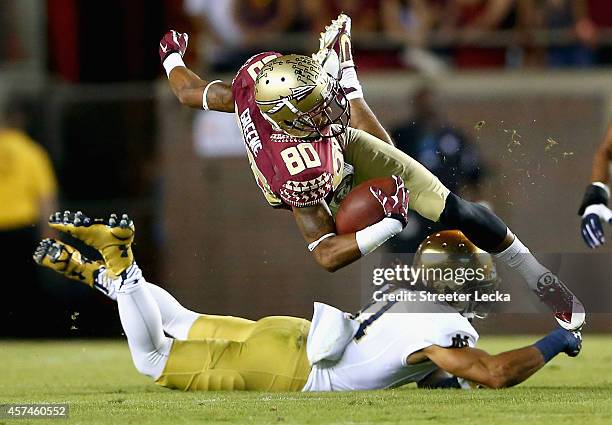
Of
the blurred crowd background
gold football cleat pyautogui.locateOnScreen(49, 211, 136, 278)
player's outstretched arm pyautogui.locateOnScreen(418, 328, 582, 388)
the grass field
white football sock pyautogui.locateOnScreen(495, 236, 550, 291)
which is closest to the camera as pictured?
the grass field

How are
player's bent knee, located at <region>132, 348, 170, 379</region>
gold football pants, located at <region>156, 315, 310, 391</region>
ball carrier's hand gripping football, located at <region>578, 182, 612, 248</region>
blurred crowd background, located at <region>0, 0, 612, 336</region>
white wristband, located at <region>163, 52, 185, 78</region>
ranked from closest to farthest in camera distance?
gold football pants, located at <region>156, 315, 310, 391</region> → player's bent knee, located at <region>132, 348, 170, 379</region> → white wristband, located at <region>163, 52, 185, 78</region> → ball carrier's hand gripping football, located at <region>578, 182, 612, 248</region> → blurred crowd background, located at <region>0, 0, 612, 336</region>

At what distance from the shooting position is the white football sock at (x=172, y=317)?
7.08 meters

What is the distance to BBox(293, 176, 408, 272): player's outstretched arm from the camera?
630cm

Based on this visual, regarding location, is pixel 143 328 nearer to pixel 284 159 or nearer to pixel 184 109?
pixel 284 159

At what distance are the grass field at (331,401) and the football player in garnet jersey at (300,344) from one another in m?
0.12

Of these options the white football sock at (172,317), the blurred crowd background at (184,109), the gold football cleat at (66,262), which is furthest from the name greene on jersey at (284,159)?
the blurred crowd background at (184,109)

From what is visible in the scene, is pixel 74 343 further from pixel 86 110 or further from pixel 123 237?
pixel 123 237

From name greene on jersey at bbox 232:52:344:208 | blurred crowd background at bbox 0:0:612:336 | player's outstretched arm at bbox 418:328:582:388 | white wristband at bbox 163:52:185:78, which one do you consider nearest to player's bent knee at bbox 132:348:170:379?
name greene on jersey at bbox 232:52:344:208

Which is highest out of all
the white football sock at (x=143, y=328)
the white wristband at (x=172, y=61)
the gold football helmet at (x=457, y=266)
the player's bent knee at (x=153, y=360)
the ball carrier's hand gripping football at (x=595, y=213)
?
the white wristband at (x=172, y=61)

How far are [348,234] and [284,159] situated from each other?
0.45m

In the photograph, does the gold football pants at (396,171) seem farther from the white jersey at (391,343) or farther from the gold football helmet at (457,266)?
the white jersey at (391,343)

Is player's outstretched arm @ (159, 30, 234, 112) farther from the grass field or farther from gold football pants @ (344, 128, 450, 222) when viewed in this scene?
the grass field

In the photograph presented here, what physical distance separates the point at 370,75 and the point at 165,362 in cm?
420

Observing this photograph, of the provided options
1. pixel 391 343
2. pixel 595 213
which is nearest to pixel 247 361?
pixel 391 343
